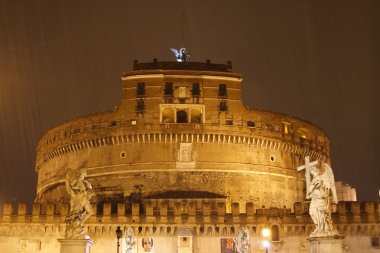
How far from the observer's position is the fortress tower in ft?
152

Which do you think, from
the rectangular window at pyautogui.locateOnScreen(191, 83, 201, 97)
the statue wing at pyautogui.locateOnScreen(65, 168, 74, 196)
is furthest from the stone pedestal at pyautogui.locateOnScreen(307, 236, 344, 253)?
the rectangular window at pyautogui.locateOnScreen(191, 83, 201, 97)

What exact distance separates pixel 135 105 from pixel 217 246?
14.3 m

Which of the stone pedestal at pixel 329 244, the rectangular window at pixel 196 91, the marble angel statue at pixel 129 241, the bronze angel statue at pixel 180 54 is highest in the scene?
the bronze angel statue at pixel 180 54

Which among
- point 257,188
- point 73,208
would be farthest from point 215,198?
point 73,208

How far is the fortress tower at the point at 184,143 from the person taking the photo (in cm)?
4622

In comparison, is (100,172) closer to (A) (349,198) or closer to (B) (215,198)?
(B) (215,198)

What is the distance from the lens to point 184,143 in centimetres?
4647

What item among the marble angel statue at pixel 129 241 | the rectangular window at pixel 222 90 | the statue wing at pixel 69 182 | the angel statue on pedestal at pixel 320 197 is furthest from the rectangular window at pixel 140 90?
the angel statue on pedestal at pixel 320 197

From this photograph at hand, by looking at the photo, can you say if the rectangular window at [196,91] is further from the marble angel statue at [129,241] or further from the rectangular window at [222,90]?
the marble angel statue at [129,241]

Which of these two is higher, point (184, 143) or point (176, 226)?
point (184, 143)

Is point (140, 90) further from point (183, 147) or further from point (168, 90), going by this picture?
point (183, 147)

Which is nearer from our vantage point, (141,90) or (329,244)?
(329,244)

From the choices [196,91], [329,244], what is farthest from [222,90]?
[329,244]

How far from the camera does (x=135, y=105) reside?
47094mm
